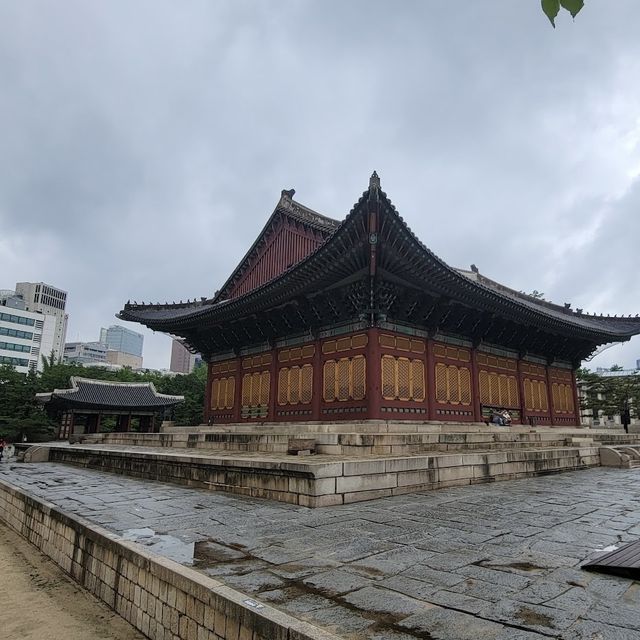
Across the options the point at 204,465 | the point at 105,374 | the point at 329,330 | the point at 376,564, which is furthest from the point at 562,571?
the point at 105,374

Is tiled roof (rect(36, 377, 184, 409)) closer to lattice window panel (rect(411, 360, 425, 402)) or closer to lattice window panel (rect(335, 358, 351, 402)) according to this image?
lattice window panel (rect(335, 358, 351, 402))

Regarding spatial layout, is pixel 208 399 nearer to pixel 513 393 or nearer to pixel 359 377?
pixel 359 377

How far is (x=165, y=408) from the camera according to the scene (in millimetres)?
39031

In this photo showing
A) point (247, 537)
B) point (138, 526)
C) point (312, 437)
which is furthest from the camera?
point (312, 437)

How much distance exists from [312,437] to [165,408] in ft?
101

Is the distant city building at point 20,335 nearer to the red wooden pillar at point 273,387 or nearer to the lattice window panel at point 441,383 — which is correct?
the red wooden pillar at point 273,387

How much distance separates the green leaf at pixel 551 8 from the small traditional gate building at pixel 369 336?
36.1ft

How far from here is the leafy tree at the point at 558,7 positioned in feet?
5.78

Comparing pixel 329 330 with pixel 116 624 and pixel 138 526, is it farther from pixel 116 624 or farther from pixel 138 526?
pixel 116 624

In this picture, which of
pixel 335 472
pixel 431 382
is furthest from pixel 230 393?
pixel 335 472

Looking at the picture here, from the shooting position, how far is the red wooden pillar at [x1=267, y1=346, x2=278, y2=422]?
19703 mm

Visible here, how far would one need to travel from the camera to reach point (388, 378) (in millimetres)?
16328

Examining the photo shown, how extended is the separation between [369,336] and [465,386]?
17.9 ft

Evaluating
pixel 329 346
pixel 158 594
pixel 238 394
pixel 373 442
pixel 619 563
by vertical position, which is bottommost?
pixel 158 594
